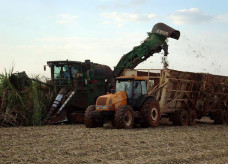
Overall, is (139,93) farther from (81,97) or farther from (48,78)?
(48,78)

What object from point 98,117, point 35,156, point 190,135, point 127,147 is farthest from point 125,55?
point 35,156

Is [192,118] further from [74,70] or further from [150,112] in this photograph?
[74,70]

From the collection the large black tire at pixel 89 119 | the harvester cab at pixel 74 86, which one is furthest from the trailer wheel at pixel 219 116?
the large black tire at pixel 89 119

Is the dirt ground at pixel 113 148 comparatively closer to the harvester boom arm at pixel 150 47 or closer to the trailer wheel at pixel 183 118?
the trailer wheel at pixel 183 118

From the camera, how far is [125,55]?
20.6 m

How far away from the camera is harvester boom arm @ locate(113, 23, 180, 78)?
19.1 m

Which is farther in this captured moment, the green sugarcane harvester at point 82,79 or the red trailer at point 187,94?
the green sugarcane harvester at point 82,79

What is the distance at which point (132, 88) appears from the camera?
14.8 meters

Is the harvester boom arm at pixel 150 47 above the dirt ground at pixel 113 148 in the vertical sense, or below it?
above

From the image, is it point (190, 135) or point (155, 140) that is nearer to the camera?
point (155, 140)

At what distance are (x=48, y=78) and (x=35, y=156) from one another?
10.3 m

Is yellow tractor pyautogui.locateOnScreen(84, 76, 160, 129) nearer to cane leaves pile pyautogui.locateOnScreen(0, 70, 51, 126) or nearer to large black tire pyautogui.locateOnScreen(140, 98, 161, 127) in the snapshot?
large black tire pyautogui.locateOnScreen(140, 98, 161, 127)

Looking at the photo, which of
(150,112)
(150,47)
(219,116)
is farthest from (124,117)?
(219,116)

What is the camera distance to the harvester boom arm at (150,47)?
19.1m
